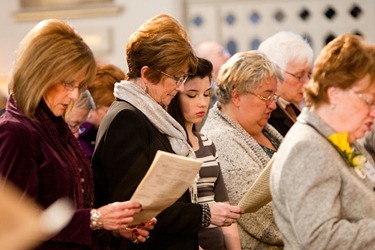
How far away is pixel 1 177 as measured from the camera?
9.47ft

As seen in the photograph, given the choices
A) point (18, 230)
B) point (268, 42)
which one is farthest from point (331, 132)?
point (268, 42)

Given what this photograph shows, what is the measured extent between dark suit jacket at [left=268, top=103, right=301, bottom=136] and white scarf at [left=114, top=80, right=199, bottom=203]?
1227mm

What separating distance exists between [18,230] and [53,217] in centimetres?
7

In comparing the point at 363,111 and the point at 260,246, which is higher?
the point at 363,111

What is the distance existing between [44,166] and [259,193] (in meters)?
0.88

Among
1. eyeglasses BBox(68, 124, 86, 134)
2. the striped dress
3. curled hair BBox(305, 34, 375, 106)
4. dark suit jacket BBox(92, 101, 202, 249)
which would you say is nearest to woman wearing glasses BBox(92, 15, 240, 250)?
dark suit jacket BBox(92, 101, 202, 249)

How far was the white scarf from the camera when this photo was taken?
11.3 feet

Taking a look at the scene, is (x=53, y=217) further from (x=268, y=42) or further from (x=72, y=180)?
(x=268, y=42)

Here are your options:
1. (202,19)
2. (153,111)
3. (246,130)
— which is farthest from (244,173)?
(202,19)

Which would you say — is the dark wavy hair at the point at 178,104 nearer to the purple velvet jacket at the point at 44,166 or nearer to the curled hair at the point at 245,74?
the curled hair at the point at 245,74

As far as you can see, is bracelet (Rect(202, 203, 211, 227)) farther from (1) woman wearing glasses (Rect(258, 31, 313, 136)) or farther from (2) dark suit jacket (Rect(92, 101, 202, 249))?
(1) woman wearing glasses (Rect(258, 31, 313, 136))

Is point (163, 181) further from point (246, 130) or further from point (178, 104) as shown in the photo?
point (246, 130)

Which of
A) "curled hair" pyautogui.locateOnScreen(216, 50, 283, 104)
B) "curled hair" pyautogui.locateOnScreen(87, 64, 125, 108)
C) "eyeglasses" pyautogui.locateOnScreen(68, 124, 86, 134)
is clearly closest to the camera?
"curled hair" pyautogui.locateOnScreen(216, 50, 283, 104)

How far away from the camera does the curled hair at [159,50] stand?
11.4 ft
